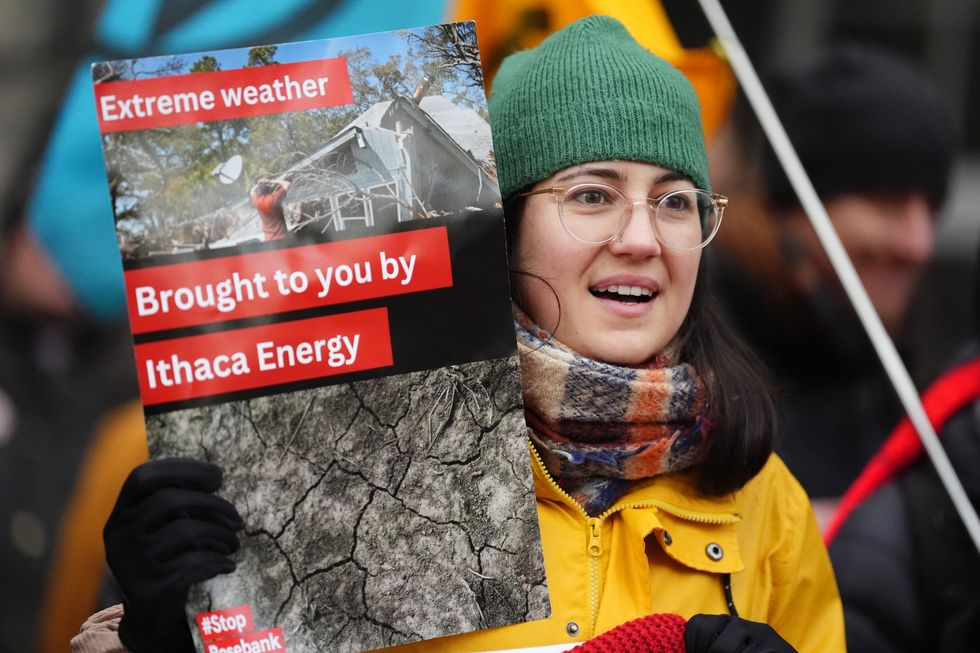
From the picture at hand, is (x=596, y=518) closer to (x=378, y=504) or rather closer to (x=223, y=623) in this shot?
(x=378, y=504)

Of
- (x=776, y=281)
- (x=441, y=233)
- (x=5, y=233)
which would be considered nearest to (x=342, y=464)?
(x=441, y=233)

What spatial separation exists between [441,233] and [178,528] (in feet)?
1.56

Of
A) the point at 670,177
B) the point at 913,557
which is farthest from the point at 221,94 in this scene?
the point at 913,557

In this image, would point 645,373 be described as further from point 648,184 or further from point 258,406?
point 258,406

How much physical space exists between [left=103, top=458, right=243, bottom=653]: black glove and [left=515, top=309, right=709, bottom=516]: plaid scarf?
43 cm

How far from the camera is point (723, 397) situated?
1529 millimetres

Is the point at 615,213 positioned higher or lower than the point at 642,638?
higher

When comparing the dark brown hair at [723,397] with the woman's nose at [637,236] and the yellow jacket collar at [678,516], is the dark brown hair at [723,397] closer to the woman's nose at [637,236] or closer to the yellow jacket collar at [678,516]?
the yellow jacket collar at [678,516]

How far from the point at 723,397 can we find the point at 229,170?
74 centimetres

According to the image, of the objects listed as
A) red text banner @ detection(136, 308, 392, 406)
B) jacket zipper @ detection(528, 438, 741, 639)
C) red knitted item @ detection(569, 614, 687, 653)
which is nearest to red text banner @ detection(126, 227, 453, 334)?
red text banner @ detection(136, 308, 392, 406)

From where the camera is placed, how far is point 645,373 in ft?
4.76

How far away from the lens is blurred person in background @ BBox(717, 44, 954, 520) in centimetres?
255

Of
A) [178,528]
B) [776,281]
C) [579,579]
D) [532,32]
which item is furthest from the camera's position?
[776,281]

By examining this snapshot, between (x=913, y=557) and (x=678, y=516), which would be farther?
(x=913, y=557)
